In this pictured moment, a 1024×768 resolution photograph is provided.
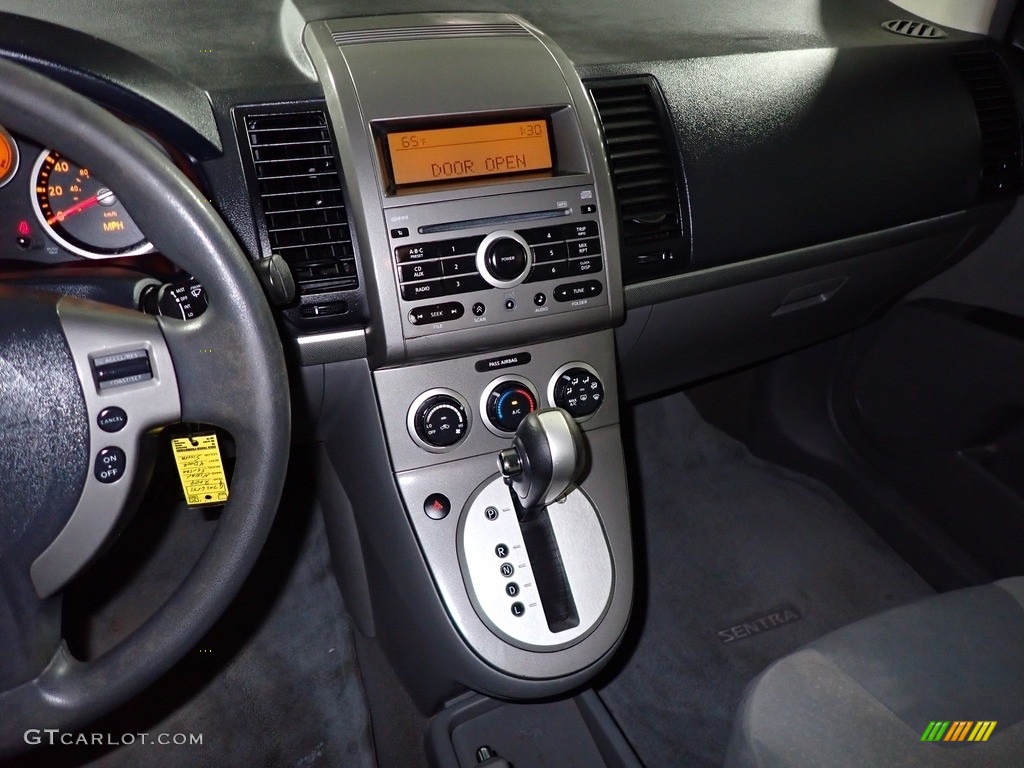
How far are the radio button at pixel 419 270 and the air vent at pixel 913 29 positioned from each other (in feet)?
3.82

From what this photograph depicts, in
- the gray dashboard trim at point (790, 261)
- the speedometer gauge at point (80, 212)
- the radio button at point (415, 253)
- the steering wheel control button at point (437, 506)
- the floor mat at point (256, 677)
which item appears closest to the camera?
the speedometer gauge at point (80, 212)

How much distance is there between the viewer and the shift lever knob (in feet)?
3.43

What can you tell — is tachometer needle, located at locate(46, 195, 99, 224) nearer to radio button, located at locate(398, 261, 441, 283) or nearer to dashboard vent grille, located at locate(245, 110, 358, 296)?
dashboard vent grille, located at locate(245, 110, 358, 296)

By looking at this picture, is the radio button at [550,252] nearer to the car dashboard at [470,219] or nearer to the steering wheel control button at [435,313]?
the car dashboard at [470,219]

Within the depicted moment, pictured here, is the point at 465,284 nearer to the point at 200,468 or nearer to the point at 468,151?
the point at 468,151

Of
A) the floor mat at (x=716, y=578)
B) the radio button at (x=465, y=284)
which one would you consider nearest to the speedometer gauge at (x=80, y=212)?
the radio button at (x=465, y=284)

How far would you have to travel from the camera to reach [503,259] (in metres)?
1.14

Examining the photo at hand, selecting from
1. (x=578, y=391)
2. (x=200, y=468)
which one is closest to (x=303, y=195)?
(x=200, y=468)

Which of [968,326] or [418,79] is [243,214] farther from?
[968,326]

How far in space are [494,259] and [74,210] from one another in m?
0.52

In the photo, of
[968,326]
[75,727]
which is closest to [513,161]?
[75,727]

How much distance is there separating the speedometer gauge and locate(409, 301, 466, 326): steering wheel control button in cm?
34

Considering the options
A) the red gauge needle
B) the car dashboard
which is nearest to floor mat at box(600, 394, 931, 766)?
the car dashboard

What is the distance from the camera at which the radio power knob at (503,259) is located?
114 cm
